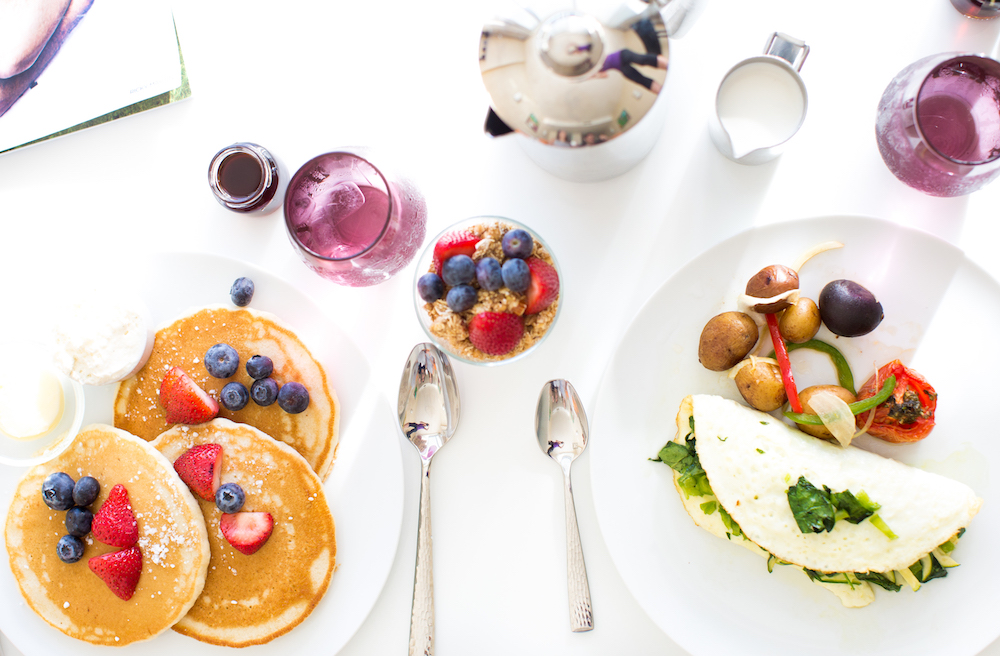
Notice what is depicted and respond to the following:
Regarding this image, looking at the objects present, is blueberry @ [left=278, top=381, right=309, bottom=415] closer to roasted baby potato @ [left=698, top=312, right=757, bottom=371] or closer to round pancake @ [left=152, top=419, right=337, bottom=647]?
round pancake @ [left=152, top=419, right=337, bottom=647]

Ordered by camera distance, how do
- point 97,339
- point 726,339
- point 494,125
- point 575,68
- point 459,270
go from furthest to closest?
point 97,339 → point 726,339 → point 459,270 → point 494,125 → point 575,68

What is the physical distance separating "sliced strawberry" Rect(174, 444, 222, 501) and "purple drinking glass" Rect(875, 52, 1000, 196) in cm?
160

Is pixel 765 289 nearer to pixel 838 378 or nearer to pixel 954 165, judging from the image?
pixel 838 378

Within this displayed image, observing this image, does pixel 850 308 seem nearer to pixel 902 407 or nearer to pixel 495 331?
pixel 902 407

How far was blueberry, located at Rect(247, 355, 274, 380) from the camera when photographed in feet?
4.41

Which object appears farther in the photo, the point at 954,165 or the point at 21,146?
the point at 21,146

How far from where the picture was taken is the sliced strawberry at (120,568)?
1345 millimetres

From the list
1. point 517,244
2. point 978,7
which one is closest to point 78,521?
point 517,244

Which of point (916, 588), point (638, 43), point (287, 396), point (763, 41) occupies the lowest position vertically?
point (287, 396)

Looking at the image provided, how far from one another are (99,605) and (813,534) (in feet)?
5.35

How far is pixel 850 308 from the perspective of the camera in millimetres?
1211

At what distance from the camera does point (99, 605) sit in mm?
1410

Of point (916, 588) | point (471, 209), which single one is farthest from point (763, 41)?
point (916, 588)

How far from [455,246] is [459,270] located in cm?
6
